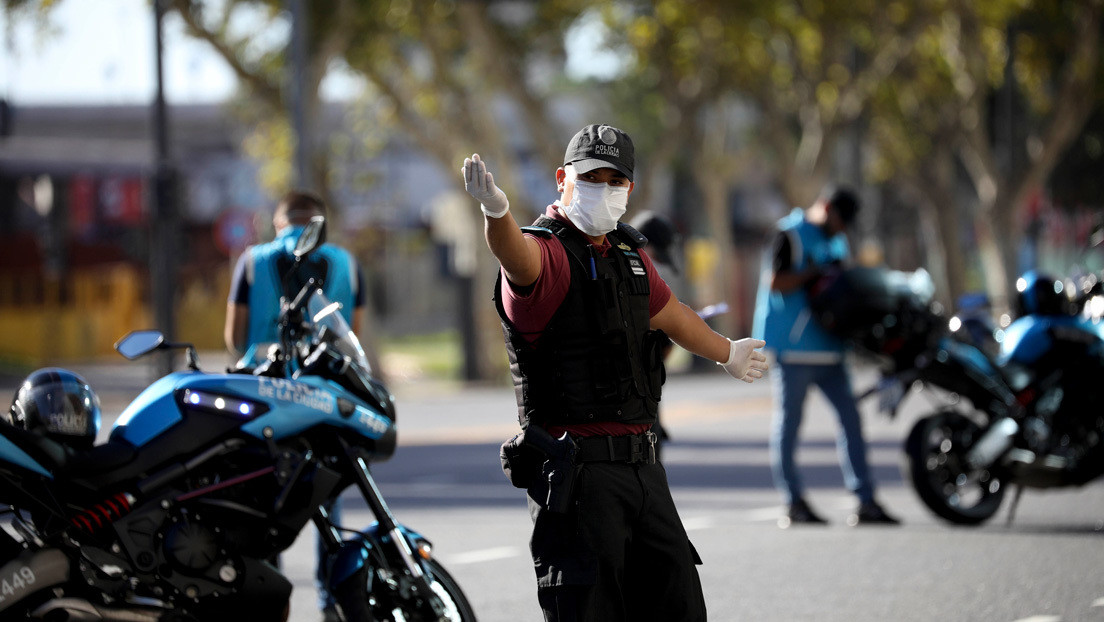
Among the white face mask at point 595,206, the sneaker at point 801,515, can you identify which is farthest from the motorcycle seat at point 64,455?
the sneaker at point 801,515

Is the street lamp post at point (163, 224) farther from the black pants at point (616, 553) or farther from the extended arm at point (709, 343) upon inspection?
the black pants at point (616, 553)

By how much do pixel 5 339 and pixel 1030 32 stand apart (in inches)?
847

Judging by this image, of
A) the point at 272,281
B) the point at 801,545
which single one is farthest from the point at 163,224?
the point at 272,281

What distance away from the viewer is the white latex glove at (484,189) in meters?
3.80

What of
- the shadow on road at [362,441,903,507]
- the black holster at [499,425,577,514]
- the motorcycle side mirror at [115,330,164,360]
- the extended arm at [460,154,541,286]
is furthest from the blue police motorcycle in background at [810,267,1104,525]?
the extended arm at [460,154,541,286]

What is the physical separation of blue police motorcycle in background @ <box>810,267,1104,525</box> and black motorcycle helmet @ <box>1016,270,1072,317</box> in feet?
0.08

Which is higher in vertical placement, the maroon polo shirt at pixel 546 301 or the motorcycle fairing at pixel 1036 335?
the maroon polo shirt at pixel 546 301

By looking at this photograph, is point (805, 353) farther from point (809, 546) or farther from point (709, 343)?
point (709, 343)

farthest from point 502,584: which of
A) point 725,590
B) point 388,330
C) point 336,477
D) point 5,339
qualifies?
point 388,330

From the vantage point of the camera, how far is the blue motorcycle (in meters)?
4.66

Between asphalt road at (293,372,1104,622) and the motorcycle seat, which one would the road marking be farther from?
the motorcycle seat

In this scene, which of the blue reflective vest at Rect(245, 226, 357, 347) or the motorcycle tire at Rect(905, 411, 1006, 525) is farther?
the motorcycle tire at Rect(905, 411, 1006, 525)

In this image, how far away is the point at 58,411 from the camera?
477 cm

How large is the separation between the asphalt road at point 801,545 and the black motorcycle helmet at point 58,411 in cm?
195
